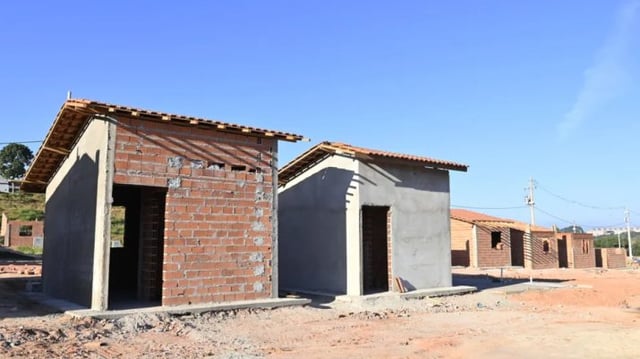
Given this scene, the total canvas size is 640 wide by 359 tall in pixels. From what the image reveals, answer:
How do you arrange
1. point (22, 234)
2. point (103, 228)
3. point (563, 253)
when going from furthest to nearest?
point (22, 234)
point (563, 253)
point (103, 228)

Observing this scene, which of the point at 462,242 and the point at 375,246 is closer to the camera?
the point at 375,246

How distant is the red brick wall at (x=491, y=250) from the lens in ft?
111

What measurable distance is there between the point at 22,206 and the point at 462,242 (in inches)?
1821

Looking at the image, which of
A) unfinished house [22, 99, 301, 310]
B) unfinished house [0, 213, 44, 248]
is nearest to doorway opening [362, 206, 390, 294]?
unfinished house [22, 99, 301, 310]

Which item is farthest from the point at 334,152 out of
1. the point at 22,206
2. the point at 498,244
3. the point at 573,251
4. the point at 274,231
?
the point at 22,206

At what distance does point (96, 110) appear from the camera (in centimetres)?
1080

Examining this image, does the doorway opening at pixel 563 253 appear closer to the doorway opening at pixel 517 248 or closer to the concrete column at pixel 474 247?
the doorway opening at pixel 517 248

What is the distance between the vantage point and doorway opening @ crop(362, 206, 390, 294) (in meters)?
18.4

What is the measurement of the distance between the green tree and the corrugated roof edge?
62207 mm

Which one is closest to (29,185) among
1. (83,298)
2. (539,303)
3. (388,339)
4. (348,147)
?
Answer: (83,298)

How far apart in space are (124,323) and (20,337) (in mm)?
1851

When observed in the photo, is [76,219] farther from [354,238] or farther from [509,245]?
[509,245]

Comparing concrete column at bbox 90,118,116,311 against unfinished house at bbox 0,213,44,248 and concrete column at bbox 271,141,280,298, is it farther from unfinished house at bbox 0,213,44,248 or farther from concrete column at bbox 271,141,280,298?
unfinished house at bbox 0,213,44,248

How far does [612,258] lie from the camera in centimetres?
4391
